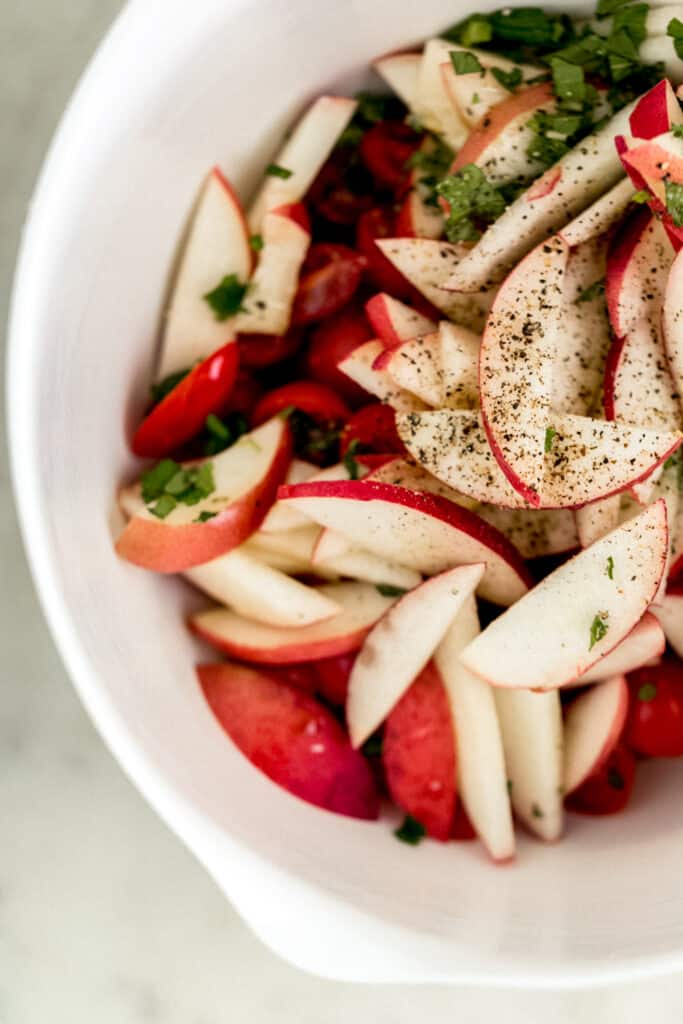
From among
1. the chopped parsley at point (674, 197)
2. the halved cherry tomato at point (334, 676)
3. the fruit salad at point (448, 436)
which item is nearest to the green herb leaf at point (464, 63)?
the fruit salad at point (448, 436)

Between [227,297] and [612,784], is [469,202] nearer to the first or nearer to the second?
[227,297]

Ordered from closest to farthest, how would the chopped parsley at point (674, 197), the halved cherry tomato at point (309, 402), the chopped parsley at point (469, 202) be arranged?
the chopped parsley at point (674, 197) < the chopped parsley at point (469, 202) < the halved cherry tomato at point (309, 402)

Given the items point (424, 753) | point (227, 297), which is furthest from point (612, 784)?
point (227, 297)

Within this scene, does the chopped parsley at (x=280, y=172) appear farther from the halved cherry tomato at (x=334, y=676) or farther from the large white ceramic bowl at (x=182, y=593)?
the halved cherry tomato at (x=334, y=676)

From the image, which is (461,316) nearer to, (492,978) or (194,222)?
(194,222)

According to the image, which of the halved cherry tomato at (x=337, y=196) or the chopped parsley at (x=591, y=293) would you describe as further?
the halved cherry tomato at (x=337, y=196)

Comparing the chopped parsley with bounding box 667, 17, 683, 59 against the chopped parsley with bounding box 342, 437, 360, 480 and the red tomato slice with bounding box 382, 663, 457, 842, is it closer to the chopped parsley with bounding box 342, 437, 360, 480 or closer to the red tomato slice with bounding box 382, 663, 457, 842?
the chopped parsley with bounding box 342, 437, 360, 480

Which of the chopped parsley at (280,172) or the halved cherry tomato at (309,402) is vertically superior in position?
the chopped parsley at (280,172)

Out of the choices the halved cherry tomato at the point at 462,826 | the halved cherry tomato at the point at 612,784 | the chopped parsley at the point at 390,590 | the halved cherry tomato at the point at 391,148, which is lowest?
the halved cherry tomato at the point at 612,784
